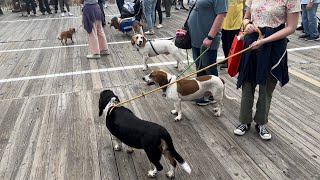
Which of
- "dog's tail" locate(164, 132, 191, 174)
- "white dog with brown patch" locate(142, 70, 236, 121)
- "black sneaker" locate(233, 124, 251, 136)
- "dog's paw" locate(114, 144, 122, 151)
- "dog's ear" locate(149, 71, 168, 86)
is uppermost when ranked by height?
"dog's ear" locate(149, 71, 168, 86)

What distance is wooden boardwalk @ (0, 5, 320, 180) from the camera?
2.73 metres

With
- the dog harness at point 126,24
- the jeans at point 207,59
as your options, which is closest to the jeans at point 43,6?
the dog harness at point 126,24

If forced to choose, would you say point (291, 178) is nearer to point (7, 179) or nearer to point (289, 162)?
point (289, 162)

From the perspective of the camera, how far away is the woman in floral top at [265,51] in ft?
8.38

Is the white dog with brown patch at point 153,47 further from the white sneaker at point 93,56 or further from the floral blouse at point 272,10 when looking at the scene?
the floral blouse at point 272,10

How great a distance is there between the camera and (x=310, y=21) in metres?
6.64

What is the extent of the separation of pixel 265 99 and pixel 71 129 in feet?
7.19

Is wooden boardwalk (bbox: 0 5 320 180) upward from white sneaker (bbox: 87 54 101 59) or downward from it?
downward

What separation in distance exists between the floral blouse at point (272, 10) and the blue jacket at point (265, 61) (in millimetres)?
56

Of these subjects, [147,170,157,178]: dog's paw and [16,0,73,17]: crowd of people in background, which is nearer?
[147,170,157,178]: dog's paw

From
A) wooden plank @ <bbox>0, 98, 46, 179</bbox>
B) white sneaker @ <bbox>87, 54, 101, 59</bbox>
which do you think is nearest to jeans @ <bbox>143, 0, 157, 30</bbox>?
white sneaker @ <bbox>87, 54, 101, 59</bbox>

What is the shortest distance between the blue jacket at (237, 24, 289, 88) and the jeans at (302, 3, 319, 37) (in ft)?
15.0

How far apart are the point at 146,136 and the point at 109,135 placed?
1061 millimetres

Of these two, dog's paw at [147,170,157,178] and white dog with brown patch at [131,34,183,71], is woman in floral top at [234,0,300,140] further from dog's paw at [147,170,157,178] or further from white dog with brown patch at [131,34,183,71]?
white dog with brown patch at [131,34,183,71]
